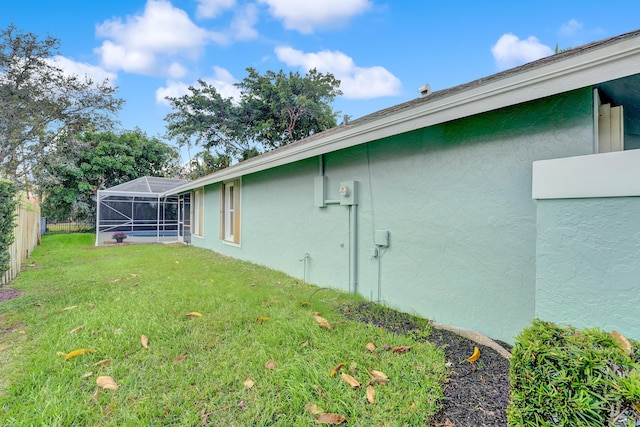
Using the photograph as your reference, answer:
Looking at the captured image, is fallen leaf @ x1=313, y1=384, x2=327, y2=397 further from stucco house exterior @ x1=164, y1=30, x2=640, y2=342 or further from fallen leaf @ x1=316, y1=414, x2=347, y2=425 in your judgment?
stucco house exterior @ x1=164, y1=30, x2=640, y2=342

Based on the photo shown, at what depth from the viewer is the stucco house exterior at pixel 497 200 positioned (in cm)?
206

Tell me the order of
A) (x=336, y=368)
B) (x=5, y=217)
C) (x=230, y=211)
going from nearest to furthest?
(x=336, y=368), (x=5, y=217), (x=230, y=211)

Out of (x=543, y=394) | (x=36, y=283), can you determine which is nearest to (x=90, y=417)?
(x=543, y=394)

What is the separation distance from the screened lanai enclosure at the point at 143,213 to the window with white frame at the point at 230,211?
16.6 ft

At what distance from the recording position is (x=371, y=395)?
2164mm

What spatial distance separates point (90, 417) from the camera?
203 centimetres

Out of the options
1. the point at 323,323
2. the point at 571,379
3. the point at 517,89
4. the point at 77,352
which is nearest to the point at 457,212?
the point at 517,89

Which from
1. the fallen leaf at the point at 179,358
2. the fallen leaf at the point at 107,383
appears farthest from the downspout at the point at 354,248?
the fallen leaf at the point at 107,383

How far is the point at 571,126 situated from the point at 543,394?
241 cm

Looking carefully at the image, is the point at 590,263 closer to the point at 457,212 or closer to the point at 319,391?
the point at 457,212

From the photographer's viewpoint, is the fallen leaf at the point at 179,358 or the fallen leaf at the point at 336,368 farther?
the fallen leaf at the point at 179,358

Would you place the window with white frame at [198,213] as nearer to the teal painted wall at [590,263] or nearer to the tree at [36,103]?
the tree at [36,103]

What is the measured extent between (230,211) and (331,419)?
886cm

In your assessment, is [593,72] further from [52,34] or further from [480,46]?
[52,34]
